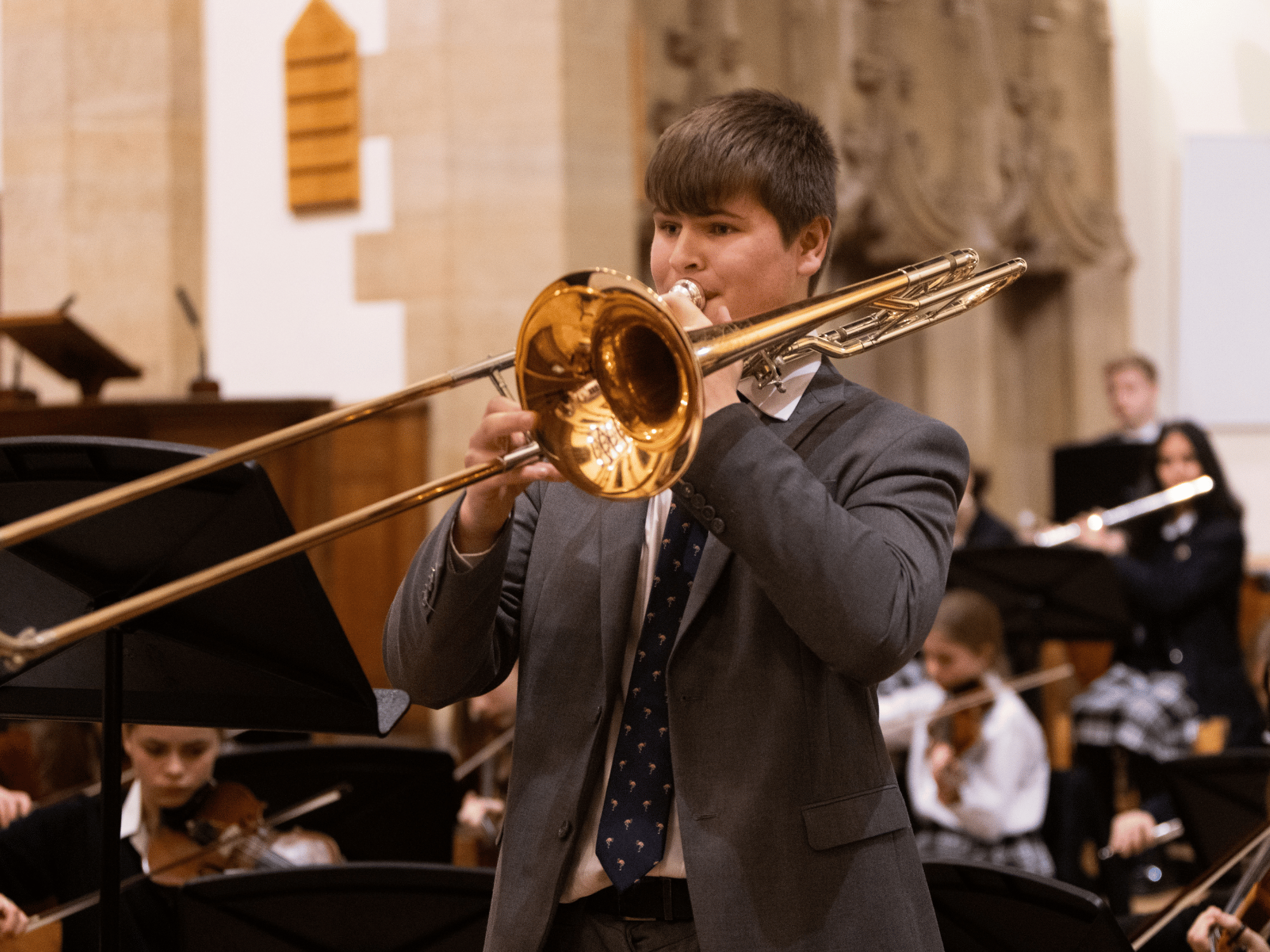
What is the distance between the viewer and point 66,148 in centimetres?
613

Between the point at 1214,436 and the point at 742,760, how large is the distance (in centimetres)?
977

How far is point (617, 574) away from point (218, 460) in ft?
1.52

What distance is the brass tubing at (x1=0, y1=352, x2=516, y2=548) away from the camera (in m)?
1.41

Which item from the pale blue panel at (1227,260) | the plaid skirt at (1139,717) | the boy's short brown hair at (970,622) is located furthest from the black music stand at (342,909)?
the pale blue panel at (1227,260)

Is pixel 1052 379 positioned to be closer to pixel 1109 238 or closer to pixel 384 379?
pixel 1109 238

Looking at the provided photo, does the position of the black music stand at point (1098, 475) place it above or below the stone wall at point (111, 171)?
below

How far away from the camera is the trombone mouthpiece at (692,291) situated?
60.8 inches

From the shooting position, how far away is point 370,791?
10.2 feet

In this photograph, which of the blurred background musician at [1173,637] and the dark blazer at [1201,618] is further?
the dark blazer at [1201,618]

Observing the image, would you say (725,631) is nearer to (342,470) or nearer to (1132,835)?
(1132,835)

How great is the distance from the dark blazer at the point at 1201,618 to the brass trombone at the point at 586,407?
439cm

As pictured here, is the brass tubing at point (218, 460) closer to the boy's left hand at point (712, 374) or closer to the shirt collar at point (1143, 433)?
the boy's left hand at point (712, 374)

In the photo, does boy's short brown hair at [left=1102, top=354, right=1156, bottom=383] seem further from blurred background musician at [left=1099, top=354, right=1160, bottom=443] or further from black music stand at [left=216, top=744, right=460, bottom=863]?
black music stand at [left=216, top=744, right=460, bottom=863]

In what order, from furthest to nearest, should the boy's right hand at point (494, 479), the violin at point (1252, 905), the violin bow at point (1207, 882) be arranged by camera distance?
the violin bow at point (1207, 882) → the violin at point (1252, 905) → the boy's right hand at point (494, 479)
